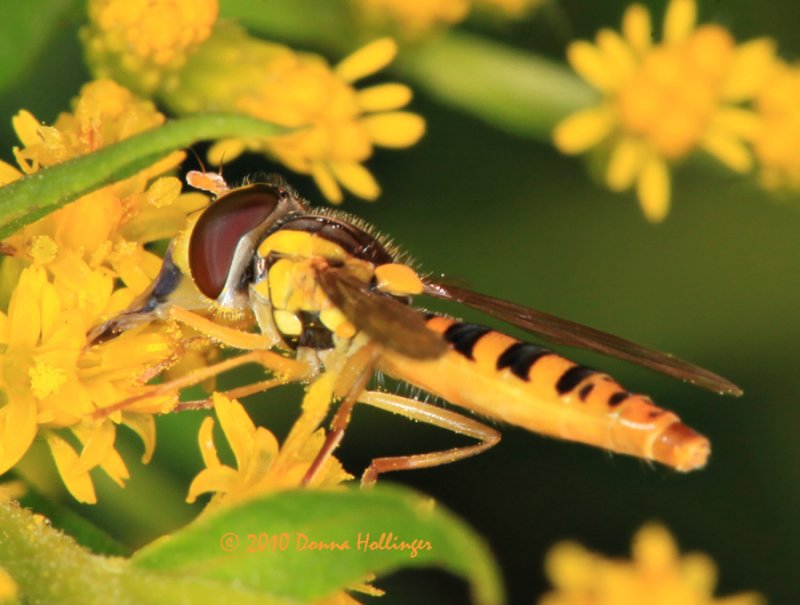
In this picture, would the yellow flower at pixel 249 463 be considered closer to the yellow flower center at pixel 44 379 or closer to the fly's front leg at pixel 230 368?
the fly's front leg at pixel 230 368

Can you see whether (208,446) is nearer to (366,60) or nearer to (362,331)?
(362,331)

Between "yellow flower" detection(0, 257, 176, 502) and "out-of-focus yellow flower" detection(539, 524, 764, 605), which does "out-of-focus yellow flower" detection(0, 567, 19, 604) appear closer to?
"yellow flower" detection(0, 257, 176, 502)

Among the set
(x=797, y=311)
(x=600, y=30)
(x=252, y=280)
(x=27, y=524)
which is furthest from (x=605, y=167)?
(x=27, y=524)

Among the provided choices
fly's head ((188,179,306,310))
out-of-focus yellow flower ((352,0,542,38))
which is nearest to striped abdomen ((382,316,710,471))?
fly's head ((188,179,306,310))

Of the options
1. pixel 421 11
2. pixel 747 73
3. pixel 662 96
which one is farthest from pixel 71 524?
pixel 747 73

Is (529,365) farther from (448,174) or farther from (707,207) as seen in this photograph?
(707,207)

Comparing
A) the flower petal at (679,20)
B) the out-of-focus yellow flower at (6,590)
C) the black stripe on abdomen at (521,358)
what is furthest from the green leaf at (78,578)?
the flower petal at (679,20)
